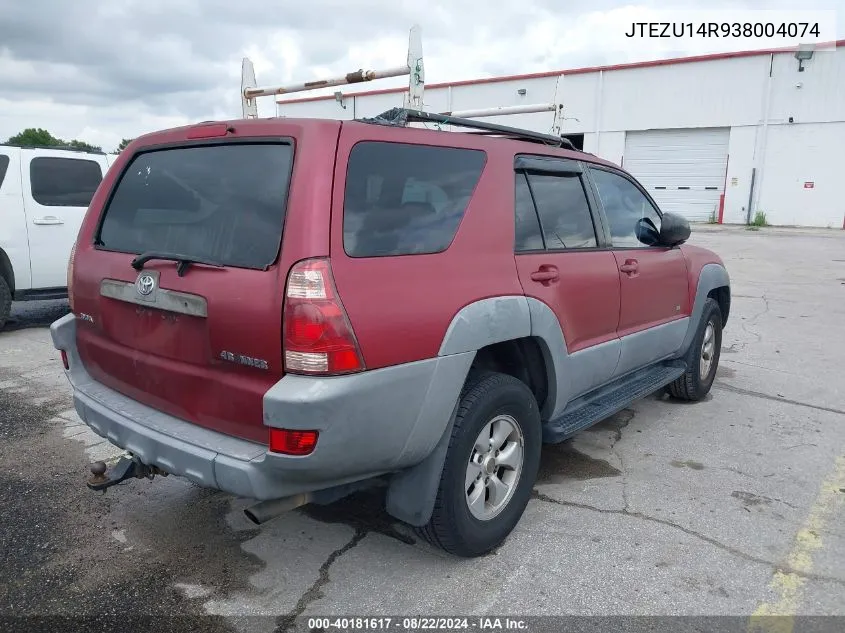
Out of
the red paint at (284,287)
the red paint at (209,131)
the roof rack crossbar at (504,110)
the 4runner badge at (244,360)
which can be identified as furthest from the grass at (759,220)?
the 4runner badge at (244,360)

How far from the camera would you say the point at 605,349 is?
146 inches

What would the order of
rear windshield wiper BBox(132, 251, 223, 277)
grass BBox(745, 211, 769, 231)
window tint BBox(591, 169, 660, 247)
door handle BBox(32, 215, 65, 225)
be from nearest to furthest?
rear windshield wiper BBox(132, 251, 223, 277)
window tint BBox(591, 169, 660, 247)
door handle BBox(32, 215, 65, 225)
grass BBox(745, 211, 769, 231)

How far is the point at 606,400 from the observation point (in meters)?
3.88

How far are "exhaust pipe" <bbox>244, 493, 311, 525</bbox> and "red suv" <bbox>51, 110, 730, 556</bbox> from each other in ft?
0.04

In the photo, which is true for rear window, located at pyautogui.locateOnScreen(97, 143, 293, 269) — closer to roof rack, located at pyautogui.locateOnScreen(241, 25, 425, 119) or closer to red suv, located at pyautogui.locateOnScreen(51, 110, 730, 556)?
red suv, located at pyautogui.locateOnScreen(51, 110, 730, 556)

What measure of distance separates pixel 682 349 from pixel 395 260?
3177mm

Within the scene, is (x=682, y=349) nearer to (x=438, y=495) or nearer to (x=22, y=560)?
(x=438, y=495)

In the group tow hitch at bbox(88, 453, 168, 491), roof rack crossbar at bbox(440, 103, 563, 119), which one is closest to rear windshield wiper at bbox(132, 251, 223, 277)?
tow hitch at bbox(88, 453, 168, 491)

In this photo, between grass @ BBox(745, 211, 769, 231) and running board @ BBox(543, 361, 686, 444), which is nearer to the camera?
running board @ BBox(543, 361, 686, 444)

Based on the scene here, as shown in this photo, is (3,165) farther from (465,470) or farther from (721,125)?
(721,125)

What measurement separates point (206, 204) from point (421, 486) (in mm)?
1461

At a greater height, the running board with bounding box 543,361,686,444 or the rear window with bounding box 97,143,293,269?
the rear window with bounding box 97,143,293,269

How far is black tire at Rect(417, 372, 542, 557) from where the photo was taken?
2.71m

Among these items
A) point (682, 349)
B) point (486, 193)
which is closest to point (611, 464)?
point (682, 349)
